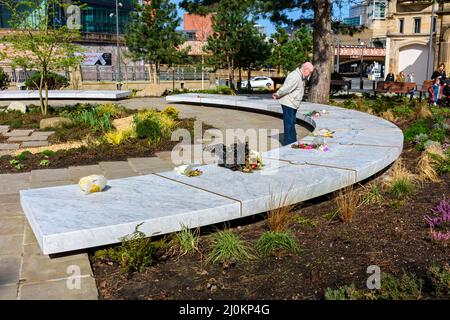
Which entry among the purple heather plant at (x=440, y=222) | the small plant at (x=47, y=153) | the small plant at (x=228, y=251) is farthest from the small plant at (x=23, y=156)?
the purple heather plant at (x=440, y=222)

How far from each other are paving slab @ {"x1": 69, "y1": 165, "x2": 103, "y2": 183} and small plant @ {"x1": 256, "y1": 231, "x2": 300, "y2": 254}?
3871 millimetres

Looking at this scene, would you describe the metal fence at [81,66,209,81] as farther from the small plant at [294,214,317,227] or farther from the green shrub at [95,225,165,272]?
the green shrub at [95,225,165,272]

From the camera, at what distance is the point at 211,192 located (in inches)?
203

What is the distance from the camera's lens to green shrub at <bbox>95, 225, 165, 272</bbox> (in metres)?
3.93

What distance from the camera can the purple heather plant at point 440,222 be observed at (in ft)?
14.2

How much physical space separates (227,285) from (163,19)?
28652 millimetres

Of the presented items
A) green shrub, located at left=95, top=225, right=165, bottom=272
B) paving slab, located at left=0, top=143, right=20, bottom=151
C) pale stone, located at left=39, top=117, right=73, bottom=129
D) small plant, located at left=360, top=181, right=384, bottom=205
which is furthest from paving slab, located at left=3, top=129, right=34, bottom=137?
small plant, located at left=360, top=181, right=384, bottom=205

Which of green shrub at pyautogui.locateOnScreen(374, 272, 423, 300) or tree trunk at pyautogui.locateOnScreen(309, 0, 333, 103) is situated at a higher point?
tree trunk at pyautogui.locateOnScreen(309, 0, 333, 103)

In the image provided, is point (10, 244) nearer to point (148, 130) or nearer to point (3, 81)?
point (148, 130)

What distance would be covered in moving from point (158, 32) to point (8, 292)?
93.3 ft

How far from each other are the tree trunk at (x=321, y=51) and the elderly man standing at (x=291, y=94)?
7396mm

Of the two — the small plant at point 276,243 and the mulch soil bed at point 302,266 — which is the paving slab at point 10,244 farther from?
the small plant at point 276,243

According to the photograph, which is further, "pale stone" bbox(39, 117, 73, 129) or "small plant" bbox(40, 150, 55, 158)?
"pale stone" bbox(39, 117, 73, 129)

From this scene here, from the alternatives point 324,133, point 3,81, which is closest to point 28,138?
point 324,133
